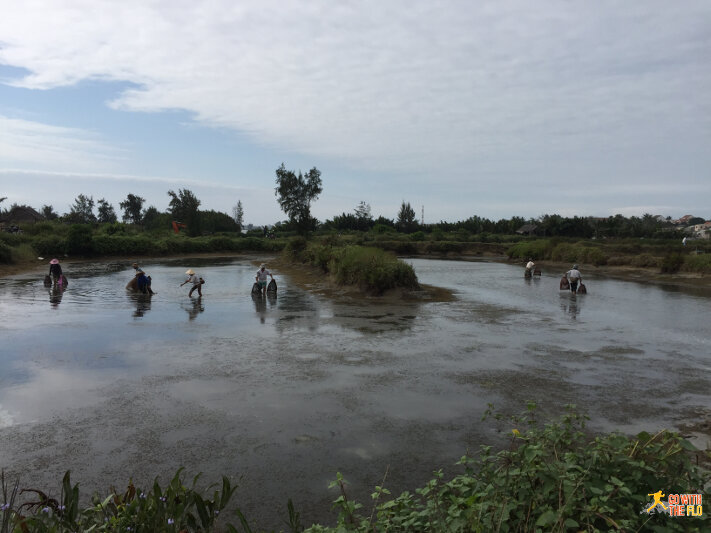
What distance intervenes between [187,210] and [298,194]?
18.7m

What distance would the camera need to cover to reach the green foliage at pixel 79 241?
44.5 meters

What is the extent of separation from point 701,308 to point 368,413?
59.4ft

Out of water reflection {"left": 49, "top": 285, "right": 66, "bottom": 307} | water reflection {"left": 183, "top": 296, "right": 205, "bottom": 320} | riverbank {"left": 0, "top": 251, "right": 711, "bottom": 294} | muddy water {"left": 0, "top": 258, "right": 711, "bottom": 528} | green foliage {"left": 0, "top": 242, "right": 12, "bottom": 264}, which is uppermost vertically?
green foliage {"left": 0, "top": 242, "right": 12, "bottom": 264}

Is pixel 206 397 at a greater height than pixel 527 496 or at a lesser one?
lesser

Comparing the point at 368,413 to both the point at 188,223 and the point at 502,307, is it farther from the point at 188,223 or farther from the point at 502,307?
the point at 188,223

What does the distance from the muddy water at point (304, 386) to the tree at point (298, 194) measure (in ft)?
154

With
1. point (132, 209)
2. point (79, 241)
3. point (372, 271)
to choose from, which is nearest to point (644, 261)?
point (372, 271)

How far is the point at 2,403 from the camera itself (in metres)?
7.47

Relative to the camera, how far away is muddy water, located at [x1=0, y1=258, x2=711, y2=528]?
18.5 ft

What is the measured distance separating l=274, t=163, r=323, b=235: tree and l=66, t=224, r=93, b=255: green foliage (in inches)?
941

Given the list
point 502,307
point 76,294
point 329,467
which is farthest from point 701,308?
point 76,294

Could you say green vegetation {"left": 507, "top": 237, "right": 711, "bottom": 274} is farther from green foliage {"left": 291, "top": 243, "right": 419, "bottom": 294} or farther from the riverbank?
green foliage {"left": 291, "top": 243, "right": 419, "bottom": 294}

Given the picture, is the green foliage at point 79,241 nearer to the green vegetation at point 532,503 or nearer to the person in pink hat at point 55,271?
the person in pink hat at point 55,271

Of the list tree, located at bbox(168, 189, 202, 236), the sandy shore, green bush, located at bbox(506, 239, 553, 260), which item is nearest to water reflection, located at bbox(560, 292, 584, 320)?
the sandy shore
